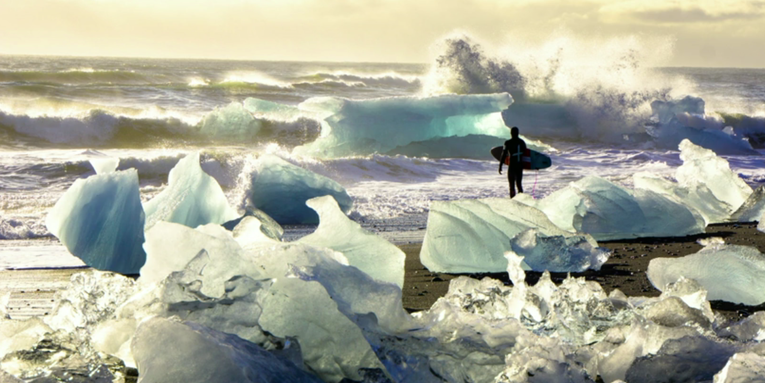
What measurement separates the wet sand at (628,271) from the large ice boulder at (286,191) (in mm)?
1744

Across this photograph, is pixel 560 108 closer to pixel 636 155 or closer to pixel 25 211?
pixel 636 155

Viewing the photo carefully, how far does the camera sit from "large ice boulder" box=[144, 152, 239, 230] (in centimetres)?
569

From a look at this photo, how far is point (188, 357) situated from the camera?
196 centimetres

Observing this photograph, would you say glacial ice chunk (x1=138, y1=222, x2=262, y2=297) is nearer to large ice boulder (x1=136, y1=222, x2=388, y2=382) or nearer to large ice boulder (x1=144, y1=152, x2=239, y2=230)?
large ice boulder (x1=136, y1=222, x2=388, y2=382)

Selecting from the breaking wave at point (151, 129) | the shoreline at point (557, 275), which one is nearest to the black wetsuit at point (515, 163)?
the shoreline at point (557, 275)

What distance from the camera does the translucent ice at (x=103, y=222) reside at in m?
5.14

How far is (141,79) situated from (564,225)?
98.1ft

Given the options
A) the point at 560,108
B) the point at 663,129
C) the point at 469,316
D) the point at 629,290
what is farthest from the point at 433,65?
the point at 469,316

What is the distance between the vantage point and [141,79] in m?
32.9

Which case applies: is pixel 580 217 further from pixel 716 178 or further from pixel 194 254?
pixel 194 254

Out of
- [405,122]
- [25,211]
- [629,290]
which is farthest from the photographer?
[405,122]

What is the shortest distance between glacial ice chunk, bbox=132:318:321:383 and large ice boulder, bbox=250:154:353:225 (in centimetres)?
535

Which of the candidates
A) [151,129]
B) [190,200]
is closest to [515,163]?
[190,200]

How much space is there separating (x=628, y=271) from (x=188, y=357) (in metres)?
3.55
